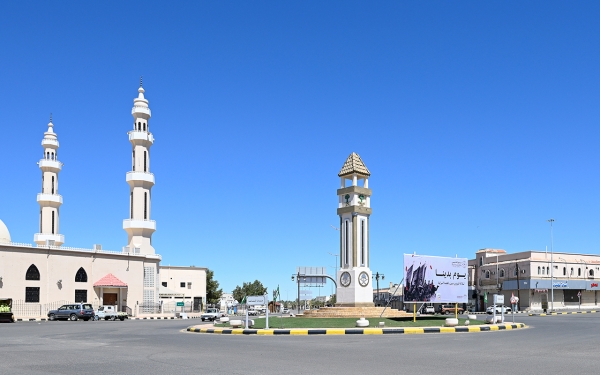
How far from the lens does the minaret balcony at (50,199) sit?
63062 millimetres

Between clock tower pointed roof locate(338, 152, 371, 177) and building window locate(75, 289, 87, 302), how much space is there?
28.1 metres

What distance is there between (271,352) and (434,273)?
55.9ft

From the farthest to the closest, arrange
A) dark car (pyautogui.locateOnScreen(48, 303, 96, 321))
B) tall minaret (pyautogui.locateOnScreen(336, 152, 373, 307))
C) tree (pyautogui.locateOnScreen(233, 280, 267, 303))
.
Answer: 1. tree (pyautogui.locateOnScreen(233, 280, 267, 303))
2. dark car (pyautogui.locateOnScreen(48, 303, 96, 321))
3. tall minaret (pyautogui.locateOnScreen(336, 152, 373, 307))

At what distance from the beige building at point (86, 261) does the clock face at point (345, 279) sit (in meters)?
27.0

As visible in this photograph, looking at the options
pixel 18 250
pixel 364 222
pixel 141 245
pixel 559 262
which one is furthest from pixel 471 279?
pixel 18 250

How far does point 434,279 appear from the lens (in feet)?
98.5

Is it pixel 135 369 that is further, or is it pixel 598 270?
pixel 598 270

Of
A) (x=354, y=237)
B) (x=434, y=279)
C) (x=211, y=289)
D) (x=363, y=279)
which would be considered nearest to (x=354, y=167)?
(x=354, y=237)

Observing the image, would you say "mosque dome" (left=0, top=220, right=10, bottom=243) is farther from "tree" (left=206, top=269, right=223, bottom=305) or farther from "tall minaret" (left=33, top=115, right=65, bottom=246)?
"tree" (left=206, top=269, right=223, bottom=305)

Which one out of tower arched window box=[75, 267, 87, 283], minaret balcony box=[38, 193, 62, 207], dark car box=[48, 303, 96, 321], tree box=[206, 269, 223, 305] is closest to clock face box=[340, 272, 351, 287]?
dark car box=[48, 303, 96, 321]

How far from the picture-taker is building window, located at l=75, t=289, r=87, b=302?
2079 inches

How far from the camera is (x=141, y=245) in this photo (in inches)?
2330

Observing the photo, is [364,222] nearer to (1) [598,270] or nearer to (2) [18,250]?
(2) [18,250]

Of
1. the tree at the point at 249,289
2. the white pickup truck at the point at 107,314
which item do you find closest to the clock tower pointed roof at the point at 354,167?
the white pickup truck at the point at 107,314
